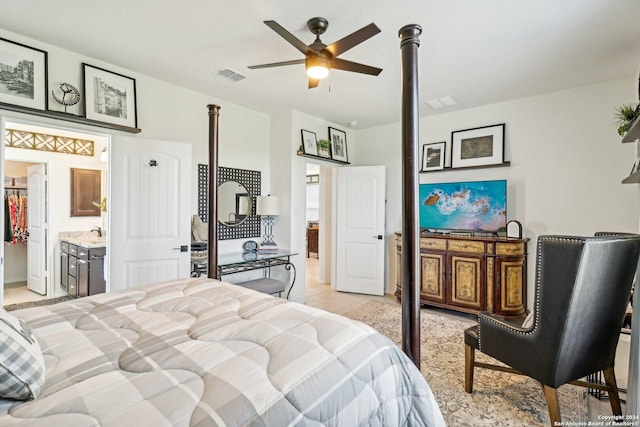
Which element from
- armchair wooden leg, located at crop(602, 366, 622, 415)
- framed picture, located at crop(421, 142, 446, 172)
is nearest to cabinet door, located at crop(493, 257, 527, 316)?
framed picture, located at crop(421, 142, 446, 172)

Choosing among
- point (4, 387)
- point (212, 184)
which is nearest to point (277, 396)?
point (4, 387)

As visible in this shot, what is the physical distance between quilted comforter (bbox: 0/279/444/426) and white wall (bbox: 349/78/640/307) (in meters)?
3.36

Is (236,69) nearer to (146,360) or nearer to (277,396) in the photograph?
(146,360)

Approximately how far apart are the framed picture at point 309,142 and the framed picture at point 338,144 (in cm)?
38

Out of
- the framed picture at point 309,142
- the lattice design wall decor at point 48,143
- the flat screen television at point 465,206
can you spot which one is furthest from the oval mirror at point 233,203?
the lattice design wall decor at point 48,143

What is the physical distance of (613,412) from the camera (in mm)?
1836

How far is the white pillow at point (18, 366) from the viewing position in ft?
2.60

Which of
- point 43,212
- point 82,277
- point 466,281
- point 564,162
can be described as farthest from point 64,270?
point 564,162

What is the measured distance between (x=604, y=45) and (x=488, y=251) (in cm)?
214

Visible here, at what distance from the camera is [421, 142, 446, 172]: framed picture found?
4.44 meters

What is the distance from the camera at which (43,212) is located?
450 cm

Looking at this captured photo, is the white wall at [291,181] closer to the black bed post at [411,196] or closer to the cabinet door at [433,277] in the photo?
the cabinet door at [433,277]

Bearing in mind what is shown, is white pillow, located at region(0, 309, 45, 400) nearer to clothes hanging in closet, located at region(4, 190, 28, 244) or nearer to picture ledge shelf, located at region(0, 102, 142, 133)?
picture ledge shelf, located at region(0, 102, 142, 133)

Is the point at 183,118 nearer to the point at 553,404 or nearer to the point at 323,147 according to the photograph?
the point at 323,147
